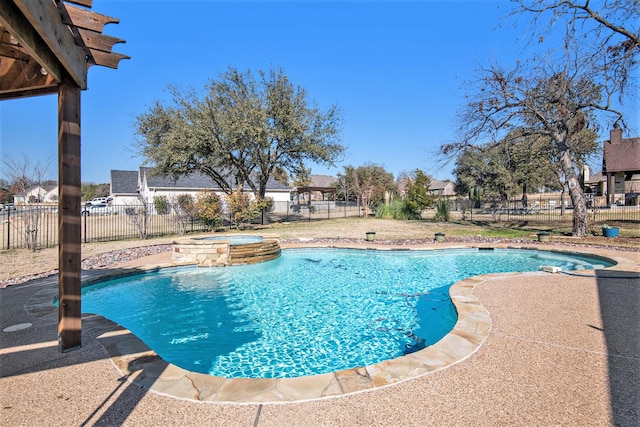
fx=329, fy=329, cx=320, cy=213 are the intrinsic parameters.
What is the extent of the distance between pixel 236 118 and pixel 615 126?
16558mm

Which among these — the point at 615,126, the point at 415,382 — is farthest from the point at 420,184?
the point at 415,382

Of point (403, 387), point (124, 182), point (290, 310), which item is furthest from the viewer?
point (124, 182)

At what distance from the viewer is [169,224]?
1898cm

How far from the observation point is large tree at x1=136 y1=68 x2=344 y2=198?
1655 cm

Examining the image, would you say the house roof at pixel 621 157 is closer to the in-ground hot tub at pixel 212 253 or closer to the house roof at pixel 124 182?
the in-ground hot tub at pixel 212 253

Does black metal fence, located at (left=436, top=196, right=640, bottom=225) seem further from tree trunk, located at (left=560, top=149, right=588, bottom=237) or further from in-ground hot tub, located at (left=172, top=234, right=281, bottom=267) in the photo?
in-ground hot tub, located at (left=172, top=234, right=281, bottom=267)

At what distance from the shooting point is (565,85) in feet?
41.4

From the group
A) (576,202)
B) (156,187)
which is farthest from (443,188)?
(576,202)

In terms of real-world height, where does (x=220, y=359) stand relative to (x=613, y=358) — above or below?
below

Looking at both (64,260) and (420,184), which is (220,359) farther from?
(420,184)

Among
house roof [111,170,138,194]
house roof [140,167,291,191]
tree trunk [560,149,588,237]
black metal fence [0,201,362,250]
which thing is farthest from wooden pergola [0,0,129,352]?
house roof [111,170,138,194]

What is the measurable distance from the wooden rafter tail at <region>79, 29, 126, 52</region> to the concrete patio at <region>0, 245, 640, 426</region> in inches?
119

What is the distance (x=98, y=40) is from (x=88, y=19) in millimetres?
272

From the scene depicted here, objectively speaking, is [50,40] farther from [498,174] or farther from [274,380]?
[498,174]
